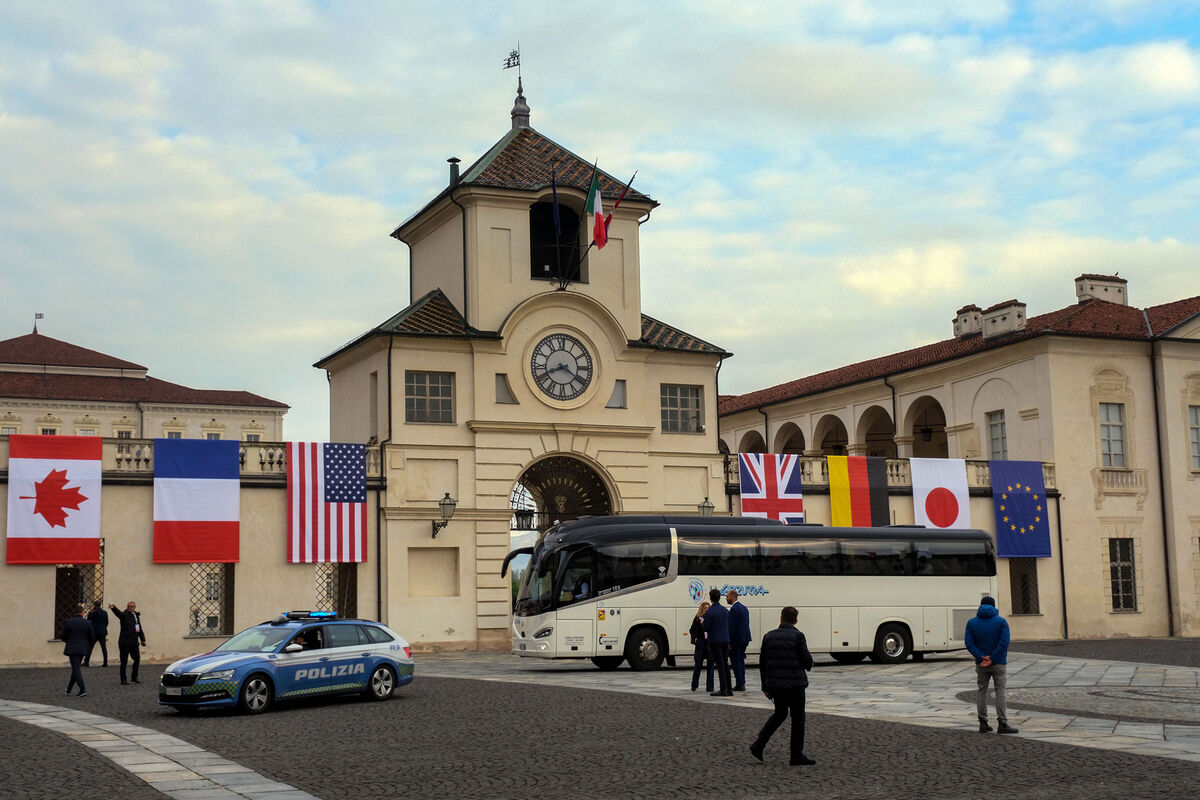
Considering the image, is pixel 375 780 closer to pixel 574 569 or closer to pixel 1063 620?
pixel 574 569

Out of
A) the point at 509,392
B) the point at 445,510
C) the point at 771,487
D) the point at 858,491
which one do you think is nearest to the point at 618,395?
the point at 509,392

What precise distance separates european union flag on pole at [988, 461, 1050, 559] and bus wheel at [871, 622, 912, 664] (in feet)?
36.1

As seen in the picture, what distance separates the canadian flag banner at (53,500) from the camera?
2980 cm

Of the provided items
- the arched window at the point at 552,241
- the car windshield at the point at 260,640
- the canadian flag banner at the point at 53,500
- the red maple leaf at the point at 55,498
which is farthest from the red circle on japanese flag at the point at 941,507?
the car windshield at the point at 260,640

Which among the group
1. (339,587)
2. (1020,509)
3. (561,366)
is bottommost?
(339,587)

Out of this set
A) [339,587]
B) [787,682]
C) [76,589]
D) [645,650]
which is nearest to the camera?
[787,682]

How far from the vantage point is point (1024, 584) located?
40594 mm

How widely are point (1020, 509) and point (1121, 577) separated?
4.36m

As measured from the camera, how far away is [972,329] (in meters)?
49.6

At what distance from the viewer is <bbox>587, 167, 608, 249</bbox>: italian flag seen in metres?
35.4

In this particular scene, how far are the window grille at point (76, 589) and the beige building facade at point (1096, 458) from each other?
1948cm

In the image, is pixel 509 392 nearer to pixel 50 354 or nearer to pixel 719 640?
pixel 719 640

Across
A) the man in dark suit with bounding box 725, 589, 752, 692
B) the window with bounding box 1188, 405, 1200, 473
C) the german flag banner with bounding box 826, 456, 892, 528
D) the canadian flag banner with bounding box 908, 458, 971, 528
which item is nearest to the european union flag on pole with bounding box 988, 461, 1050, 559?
the canadian flag banner with bounding box 908, 458, 971, 528

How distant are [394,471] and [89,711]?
1464 centimetres
